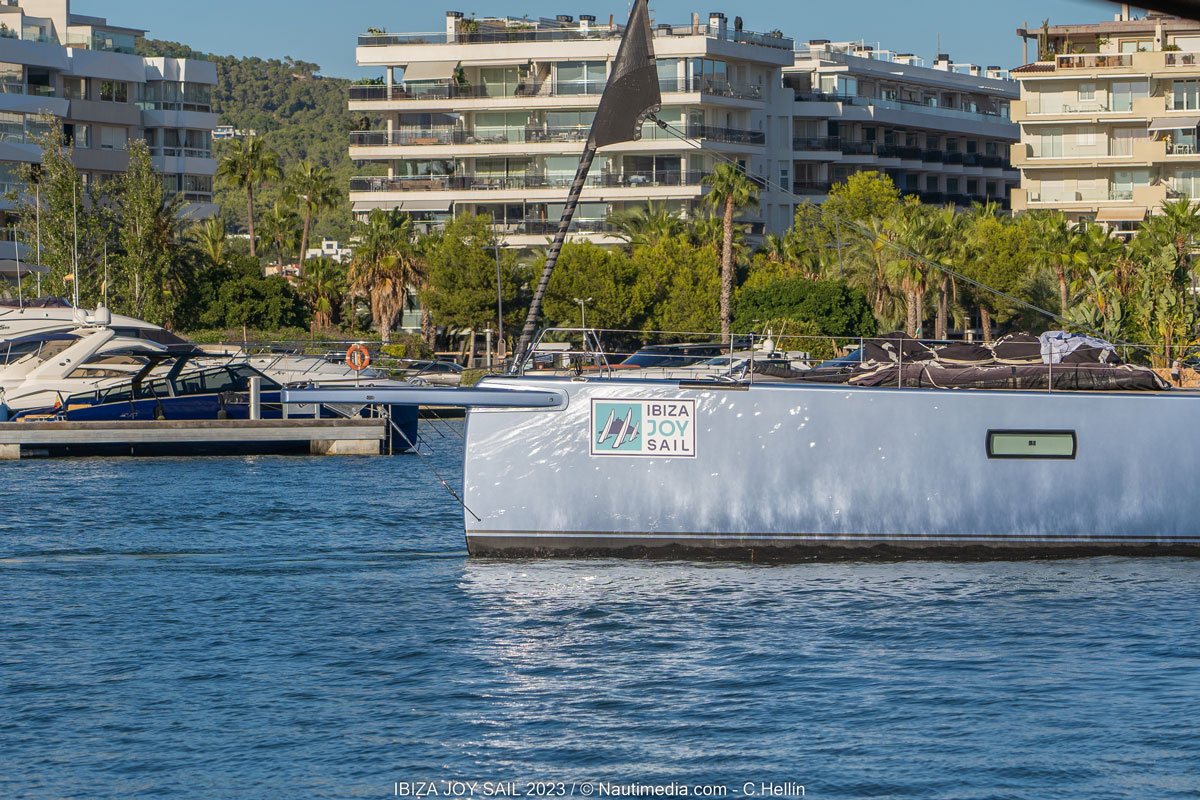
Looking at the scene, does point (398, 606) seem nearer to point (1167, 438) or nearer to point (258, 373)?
point (1167, 438)

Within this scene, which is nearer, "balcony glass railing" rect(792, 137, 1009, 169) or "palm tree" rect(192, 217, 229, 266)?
"palm tree" rect(192, 217, 229, 266)

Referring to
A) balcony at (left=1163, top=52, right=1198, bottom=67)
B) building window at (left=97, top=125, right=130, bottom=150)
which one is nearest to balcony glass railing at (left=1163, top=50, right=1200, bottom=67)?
balcony at (left=1163, top=52, right=1198, bottom=67)

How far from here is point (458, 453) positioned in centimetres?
4422

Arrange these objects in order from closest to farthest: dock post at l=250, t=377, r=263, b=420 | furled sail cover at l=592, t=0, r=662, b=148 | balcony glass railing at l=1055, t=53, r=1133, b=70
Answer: furled sail cover at l=592, t=0, r=662, b=148, dock post at l=250, t=377, r=263, b=420, balcony glass railing at l=1055, t=53, r=1133, b=70

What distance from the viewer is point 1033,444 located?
2014cm

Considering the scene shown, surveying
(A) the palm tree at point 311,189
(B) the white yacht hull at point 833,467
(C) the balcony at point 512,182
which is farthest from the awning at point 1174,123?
(B) the white yacht hull at point 833,467

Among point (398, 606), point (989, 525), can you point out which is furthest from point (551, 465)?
point (989, 525)

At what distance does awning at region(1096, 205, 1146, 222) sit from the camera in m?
93.1

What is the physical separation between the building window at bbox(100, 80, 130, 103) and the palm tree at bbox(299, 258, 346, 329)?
2082cm

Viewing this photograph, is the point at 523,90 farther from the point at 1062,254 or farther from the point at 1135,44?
the point at 1062,254

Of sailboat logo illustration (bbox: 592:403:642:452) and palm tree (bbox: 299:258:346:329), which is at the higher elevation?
palm tree (bbox: 299:258:346:329)

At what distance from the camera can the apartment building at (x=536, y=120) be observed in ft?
329

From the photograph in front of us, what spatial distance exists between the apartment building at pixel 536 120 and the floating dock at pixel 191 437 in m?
56.4

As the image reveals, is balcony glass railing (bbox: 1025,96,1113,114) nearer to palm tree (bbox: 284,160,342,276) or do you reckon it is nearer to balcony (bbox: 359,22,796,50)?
Answer: balcony (bbox: 359,22,796,50)
